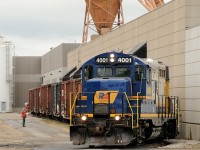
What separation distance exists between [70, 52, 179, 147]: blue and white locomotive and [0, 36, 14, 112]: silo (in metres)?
60.7

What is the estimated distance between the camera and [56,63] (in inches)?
3152

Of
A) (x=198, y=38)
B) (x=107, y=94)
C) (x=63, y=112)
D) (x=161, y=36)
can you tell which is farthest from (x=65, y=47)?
(x=107, y=94)

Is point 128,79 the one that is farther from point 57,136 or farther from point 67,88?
point 67,88

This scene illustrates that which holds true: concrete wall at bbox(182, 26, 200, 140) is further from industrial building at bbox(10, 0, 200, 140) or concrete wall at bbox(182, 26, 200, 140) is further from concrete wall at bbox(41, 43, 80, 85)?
concrete wall at bbox(41, 43, 80, 85)

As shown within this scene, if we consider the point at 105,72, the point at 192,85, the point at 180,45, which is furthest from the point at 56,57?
the point at 105,72

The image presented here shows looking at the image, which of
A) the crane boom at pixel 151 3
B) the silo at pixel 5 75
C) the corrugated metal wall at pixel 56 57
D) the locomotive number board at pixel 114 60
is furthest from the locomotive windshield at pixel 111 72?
the silo at pixel 5 75

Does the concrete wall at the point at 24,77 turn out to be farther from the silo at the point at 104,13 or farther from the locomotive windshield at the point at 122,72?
the locomotive windshield at the point at 122,72

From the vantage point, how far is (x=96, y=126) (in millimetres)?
21188

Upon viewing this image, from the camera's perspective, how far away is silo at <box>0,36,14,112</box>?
8269cm

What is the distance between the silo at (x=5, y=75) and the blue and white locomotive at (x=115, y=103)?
199 ft

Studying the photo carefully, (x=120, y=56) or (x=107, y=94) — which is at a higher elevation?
(x=120, y=56)

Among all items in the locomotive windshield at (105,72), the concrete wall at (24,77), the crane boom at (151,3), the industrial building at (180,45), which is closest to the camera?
the locomotive windshield at (105,72)

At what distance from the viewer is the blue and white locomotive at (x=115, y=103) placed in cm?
2116

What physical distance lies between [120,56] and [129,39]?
52.2 ft
